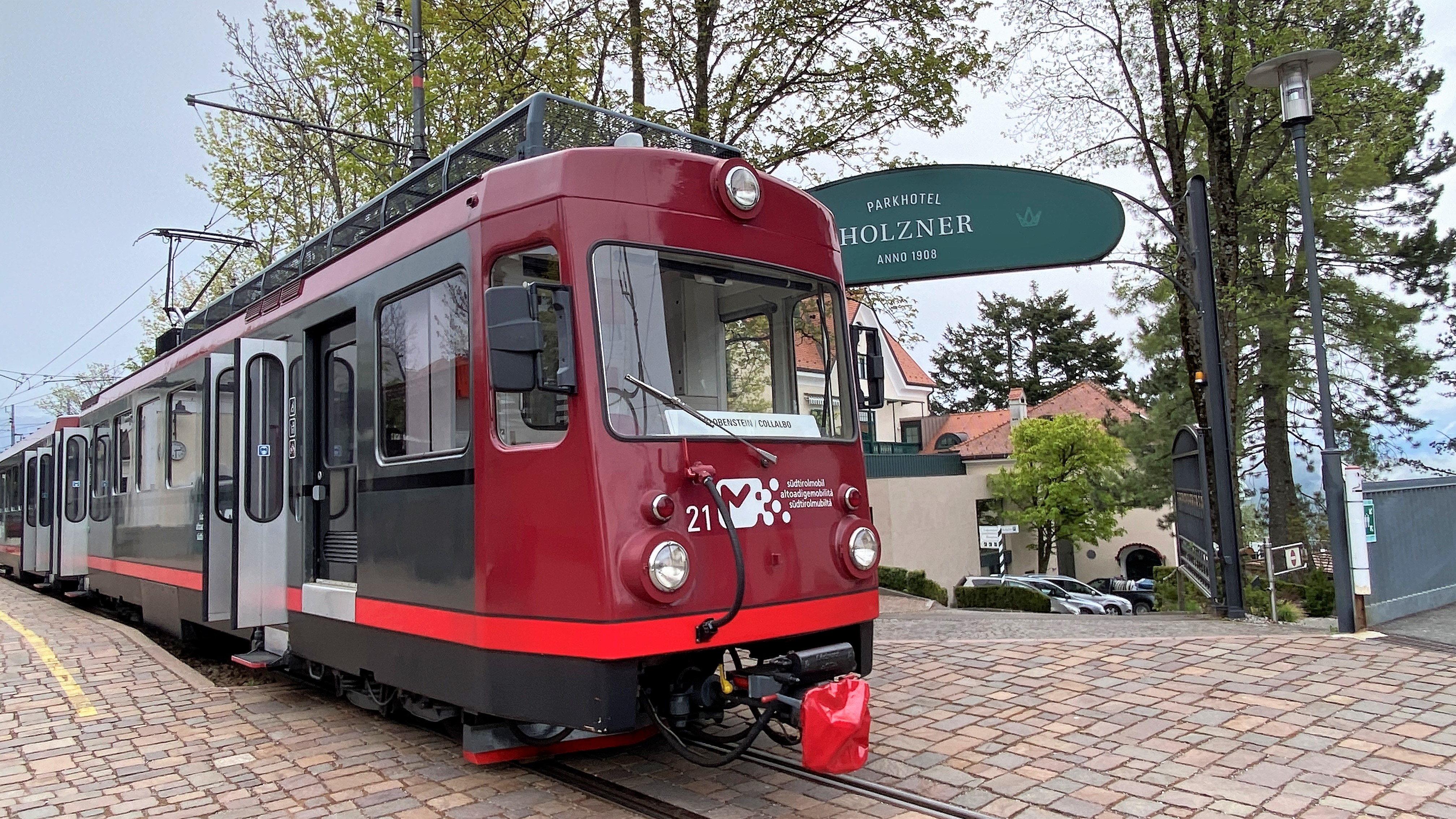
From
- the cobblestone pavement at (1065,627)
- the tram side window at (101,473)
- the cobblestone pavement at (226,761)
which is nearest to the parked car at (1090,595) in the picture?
the cobblestone pavement at (1065,627)

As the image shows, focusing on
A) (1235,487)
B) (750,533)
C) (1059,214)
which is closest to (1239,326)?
(1235,487)

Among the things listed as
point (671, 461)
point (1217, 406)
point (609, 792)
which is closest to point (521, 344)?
point (671, 461)

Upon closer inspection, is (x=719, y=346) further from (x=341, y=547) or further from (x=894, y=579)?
(x=894, y=579)

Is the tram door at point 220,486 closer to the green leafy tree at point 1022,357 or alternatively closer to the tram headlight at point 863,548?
the tram headlight at point 863,548

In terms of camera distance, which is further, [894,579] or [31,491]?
[894,579]

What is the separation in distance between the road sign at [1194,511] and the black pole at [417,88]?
935cm

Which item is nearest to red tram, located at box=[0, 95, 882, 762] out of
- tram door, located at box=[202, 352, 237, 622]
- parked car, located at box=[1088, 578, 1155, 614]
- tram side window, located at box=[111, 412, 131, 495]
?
tram door, located at box=[202, 352, 237, 622]

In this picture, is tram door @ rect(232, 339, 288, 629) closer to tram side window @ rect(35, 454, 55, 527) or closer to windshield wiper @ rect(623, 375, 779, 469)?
windshield wiper @ rect(623, 375, 779, 469)

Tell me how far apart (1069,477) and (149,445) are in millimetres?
31196

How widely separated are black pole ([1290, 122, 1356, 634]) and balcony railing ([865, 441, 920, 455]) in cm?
2082

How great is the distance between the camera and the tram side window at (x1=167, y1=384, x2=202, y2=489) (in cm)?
841

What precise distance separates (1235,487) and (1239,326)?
7.17 meters

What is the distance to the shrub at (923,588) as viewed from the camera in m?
25.6

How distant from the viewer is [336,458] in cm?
639
